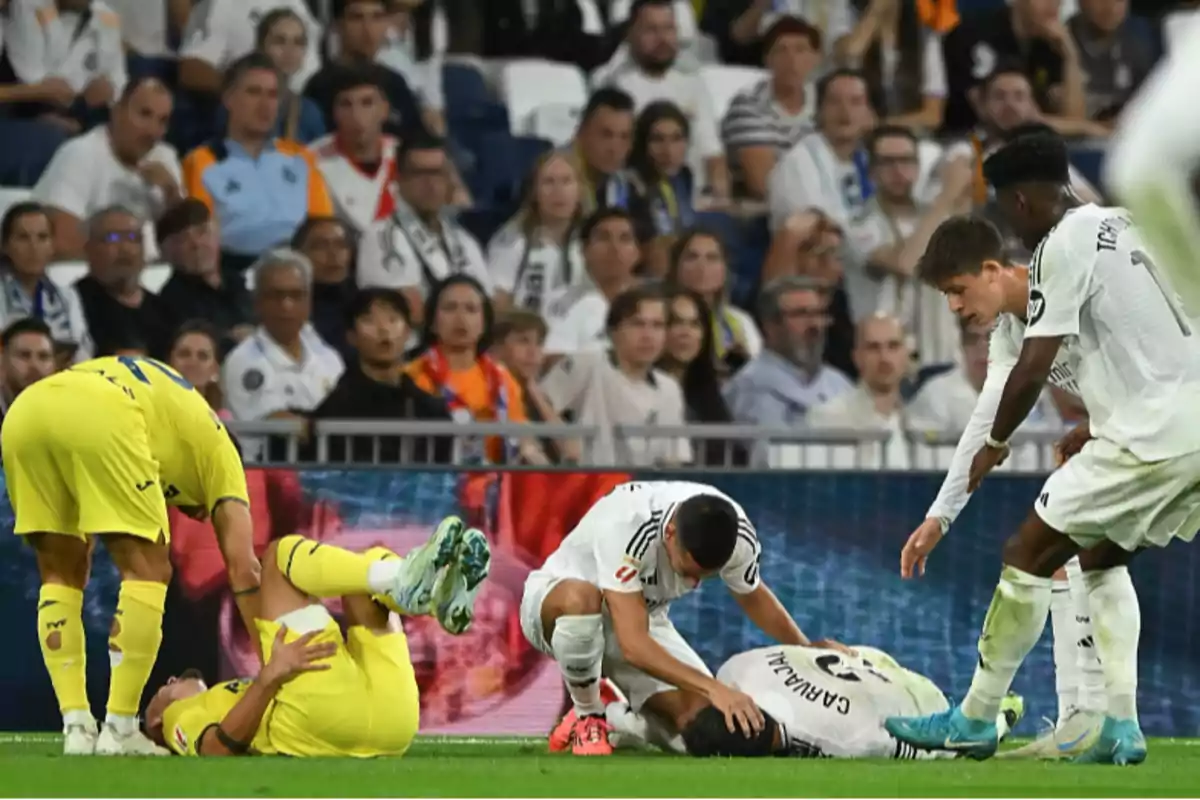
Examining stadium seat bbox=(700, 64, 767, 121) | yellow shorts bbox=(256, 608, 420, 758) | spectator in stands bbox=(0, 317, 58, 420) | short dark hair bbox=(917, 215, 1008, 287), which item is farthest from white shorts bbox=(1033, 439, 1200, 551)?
stadium seat bbox=(700, 64, 767, 121)

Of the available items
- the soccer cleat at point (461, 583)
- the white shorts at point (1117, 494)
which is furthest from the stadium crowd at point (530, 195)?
the white shorts at point (1117, 494)

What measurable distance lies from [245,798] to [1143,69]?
11.1m

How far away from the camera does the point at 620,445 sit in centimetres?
1112

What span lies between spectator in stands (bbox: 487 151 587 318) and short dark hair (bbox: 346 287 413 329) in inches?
56.8

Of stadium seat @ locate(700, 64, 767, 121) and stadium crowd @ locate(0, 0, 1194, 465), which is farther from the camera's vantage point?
stadium seat @ locate(700, 64, 767, 121)

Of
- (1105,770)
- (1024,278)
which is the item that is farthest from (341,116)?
(1105,770)

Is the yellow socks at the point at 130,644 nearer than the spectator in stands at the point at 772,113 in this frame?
Yes

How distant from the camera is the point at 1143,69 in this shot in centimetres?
1541

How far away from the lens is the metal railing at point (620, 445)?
10625 millimetres

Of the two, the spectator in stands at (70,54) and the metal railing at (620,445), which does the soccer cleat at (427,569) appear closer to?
the metal railing at (620,445)

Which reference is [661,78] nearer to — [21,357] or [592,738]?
[21,357]

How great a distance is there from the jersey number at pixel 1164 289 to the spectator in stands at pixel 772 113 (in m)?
6.90

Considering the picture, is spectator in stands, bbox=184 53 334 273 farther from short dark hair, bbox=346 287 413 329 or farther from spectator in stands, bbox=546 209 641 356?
spectator in stands, bbox=546 209 641 356

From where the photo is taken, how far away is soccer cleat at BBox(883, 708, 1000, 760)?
7.70 metres
